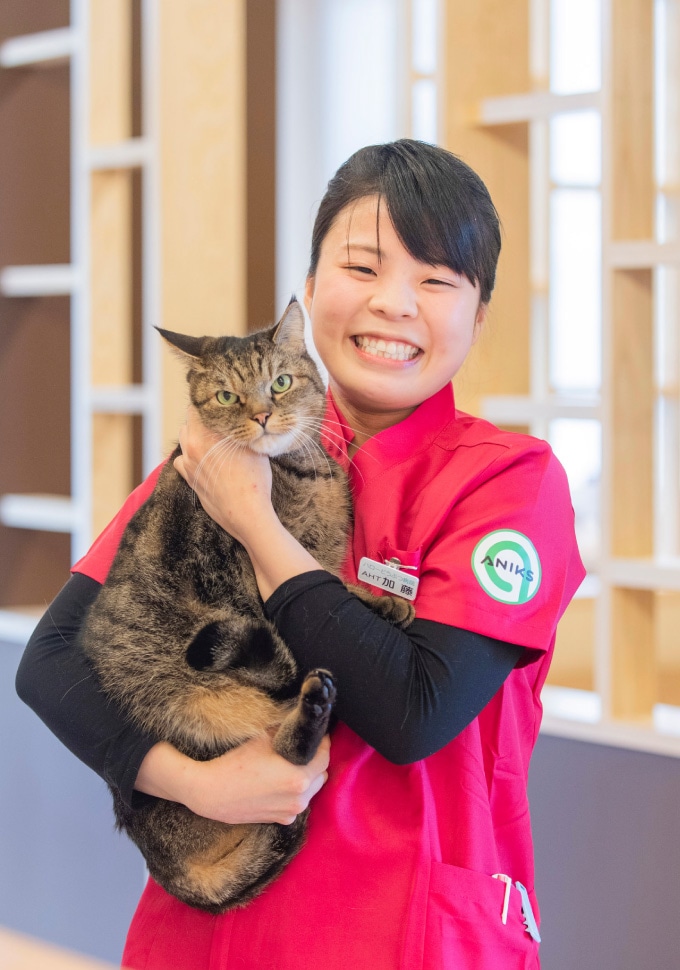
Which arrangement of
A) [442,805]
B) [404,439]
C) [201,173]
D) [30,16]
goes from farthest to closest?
[30,16] < [201,173] < [404,439] < [442,805]

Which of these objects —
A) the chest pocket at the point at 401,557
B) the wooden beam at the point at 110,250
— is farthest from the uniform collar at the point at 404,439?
the wooden beam at the point at 110,250

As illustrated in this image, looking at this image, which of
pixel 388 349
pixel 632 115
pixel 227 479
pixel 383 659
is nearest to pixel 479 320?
pixel 388 349

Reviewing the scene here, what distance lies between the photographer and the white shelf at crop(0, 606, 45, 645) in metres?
2.43

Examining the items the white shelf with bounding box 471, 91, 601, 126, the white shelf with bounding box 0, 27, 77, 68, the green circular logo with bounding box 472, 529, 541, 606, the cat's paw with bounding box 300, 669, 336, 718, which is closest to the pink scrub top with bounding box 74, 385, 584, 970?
the green circular logo with bounding box 472, 529, 541, 606

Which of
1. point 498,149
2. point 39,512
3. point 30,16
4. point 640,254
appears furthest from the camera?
point 30,16

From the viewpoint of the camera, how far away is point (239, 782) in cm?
102

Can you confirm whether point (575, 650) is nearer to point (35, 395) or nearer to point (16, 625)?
point (16, 625)

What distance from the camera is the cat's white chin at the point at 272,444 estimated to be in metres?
1.17

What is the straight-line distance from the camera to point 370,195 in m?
1.11

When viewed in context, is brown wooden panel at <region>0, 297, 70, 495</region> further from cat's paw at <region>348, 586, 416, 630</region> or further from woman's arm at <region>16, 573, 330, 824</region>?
cat's paw at <region>348, 586, 416, 630</region>

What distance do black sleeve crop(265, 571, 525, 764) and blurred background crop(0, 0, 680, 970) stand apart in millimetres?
703

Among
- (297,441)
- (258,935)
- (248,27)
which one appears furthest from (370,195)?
(248,27)

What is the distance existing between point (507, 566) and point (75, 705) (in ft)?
1.60

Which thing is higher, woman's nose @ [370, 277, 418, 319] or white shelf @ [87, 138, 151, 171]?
white shelf @ [87, 138, 151, 171]
